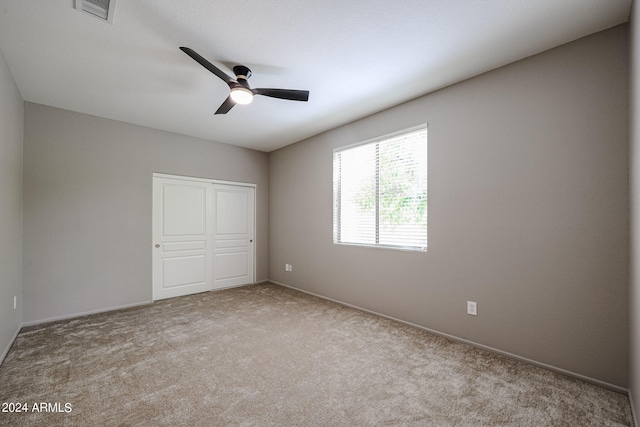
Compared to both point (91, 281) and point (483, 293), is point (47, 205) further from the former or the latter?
point (483, 293)

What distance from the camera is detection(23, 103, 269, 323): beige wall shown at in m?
3.50

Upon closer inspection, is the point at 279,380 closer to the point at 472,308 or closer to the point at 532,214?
the point at 472,308

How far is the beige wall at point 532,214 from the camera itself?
2.10m

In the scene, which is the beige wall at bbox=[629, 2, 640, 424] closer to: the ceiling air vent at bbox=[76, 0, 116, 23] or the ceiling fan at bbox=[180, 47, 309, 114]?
the ceiling fan at bbox=[180, 47, 309, 114]

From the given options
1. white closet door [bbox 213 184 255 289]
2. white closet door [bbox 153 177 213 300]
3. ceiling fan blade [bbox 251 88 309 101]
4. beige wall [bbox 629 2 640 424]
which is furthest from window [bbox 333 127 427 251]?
white closet door [bbox 153 177 213 300]

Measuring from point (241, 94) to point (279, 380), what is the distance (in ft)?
8.10

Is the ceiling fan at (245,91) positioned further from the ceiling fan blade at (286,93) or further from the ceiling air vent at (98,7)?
the ceiling air vent at (98,7)

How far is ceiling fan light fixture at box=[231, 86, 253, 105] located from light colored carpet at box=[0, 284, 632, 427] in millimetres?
2404

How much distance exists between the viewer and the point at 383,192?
3.71 m

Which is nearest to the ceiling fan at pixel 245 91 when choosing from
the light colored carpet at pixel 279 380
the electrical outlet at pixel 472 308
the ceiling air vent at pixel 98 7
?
the ceiling air vent at pixel 98 7

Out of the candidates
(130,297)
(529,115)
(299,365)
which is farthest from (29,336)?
(529,115)

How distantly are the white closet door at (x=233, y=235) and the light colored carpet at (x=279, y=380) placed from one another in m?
1.81

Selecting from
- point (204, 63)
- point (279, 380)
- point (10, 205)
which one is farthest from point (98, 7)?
point (279, 380)

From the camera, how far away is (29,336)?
10.1 feet
